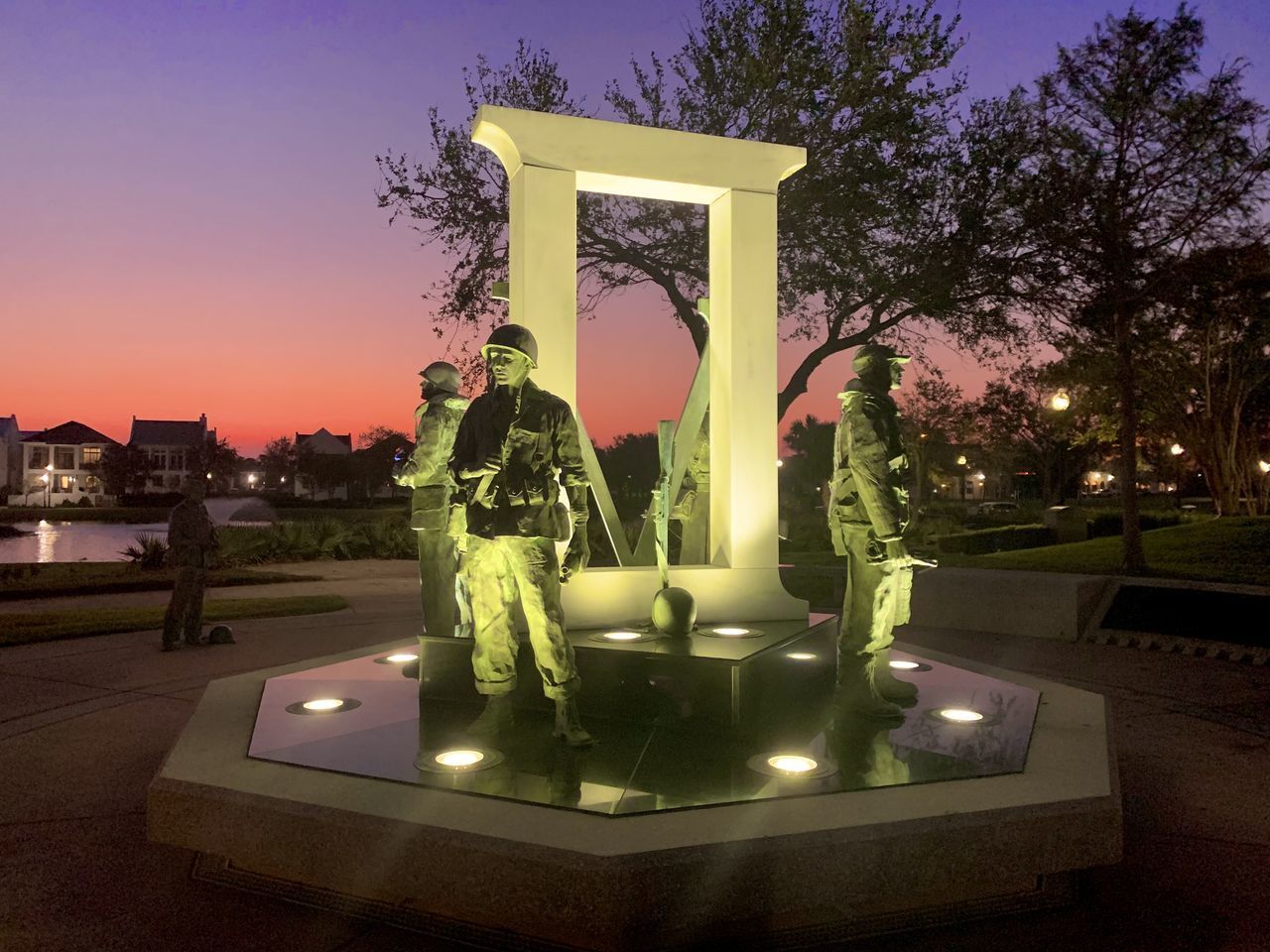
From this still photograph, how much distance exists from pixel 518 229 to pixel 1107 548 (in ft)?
51.1

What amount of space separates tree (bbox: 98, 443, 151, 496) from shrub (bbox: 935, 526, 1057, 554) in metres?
91.1

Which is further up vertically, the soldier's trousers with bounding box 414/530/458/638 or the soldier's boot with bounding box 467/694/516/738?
the soldier's trousers with bounding box 414/530/458/638

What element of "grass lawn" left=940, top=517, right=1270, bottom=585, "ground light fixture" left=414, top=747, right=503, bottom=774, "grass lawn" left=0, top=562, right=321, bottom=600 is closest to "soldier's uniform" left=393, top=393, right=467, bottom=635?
"ground light fixture" left=414, top=747, right=503, bottom=774

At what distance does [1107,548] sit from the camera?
17.6 m

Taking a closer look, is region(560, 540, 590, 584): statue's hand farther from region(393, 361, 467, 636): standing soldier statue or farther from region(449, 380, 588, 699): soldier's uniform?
region(393, 361, 467, 636): standing soldier statue

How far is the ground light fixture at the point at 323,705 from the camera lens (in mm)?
5246

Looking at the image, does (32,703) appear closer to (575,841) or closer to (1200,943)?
(575,841)

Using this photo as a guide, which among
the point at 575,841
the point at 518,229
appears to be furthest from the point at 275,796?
the point at 518,229

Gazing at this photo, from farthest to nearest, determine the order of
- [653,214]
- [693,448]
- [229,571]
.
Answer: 1. [229,571]
2. [653,214]
3. [693,448]

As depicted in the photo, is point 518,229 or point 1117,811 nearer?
point 1117,811

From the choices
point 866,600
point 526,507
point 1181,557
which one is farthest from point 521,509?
point 1181,557

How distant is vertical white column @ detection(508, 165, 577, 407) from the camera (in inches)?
257

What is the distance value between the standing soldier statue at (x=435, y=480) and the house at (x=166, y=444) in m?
104

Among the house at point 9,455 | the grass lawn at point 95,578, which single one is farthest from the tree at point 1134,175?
the house at point 9,455
